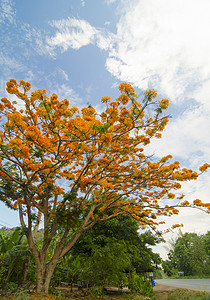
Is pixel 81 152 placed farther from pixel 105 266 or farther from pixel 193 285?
pixel 193 285

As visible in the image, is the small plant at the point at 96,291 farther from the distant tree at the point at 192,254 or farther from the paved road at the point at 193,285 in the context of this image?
Answer: the distant tree at the point at 192,254

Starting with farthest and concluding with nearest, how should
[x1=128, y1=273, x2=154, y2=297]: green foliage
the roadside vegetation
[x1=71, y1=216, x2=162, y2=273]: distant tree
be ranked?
the roadside vegetation
[x1=71, y1=216, x2=162, y2=273]: distant tree
[x1=128, y1=273, x2=154, y2=297]: green foliage

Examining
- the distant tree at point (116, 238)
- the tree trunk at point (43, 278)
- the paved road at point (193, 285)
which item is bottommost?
the paved road at point (193, 285)

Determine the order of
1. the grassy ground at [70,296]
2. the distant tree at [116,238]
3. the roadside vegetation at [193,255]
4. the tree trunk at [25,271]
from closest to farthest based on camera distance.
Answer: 1. the grassy ground at [70,296]
2. the tree trunk at [25,271]
3. the distant tree at [116,238]
4. the roadside vegetation at [193,255]

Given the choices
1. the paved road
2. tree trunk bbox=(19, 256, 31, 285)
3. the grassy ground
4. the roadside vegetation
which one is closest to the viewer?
the grassy ground

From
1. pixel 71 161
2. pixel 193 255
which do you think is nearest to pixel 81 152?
pixel 71 161

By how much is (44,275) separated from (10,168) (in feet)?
11.3

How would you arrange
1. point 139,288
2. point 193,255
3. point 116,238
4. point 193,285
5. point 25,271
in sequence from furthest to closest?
point 193,255 < point 193,285 < point 116,238 < point 139,288 < point 25,271

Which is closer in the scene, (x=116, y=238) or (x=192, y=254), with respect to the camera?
(x=116, y=238)

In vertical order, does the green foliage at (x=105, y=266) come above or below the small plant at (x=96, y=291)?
above

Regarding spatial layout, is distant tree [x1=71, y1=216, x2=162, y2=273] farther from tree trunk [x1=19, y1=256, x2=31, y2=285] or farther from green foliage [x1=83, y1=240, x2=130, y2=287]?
tree trunk [x1=19, y1=256, x2=31, y2=285]

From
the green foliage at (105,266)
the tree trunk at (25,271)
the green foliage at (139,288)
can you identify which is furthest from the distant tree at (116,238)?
the tree trunk at (25,271)

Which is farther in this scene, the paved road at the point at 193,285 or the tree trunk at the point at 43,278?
the paved road at the point at 193,285

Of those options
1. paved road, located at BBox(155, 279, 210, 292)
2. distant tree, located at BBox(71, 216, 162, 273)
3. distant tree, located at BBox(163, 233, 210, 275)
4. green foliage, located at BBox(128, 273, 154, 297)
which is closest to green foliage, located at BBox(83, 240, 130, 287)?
distant tree, located at BBox(71, 216, 162, 273)
